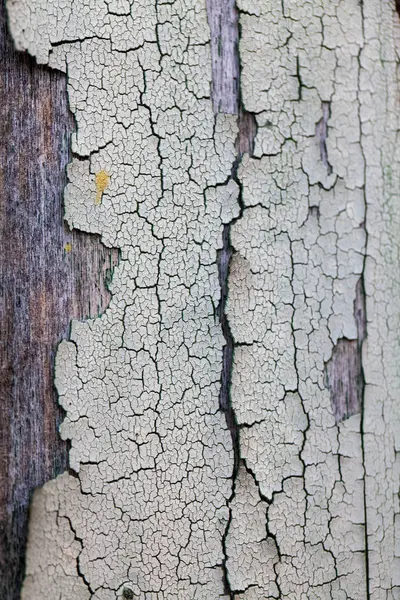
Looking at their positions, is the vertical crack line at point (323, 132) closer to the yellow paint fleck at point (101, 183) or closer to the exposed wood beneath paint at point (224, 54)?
the exposed wood beneath paint at point (224, 54)

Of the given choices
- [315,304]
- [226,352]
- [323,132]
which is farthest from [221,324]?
[323,132]

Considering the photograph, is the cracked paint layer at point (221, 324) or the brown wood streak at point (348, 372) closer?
the cracked paint layer at point (221, 324)

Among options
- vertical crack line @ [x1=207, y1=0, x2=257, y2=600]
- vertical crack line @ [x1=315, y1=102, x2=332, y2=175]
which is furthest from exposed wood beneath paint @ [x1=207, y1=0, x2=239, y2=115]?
vertical crack line @ [x1=315, y1=102, x2=332, y2=175]

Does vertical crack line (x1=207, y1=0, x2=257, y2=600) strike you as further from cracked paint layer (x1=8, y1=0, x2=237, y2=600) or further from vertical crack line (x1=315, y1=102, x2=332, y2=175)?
vertical crack line (x1=315, y1=102, x2=332, y2=175)

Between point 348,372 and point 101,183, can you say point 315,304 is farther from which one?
point 101,183

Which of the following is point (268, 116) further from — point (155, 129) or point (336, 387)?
point (336, 387)

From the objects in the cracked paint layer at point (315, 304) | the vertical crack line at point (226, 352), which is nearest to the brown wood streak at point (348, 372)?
the cracked paint layer at point (315, 304)
